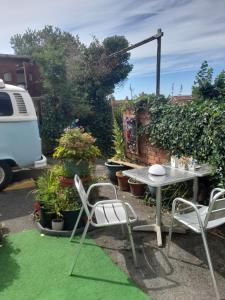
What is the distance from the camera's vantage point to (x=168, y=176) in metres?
3.85

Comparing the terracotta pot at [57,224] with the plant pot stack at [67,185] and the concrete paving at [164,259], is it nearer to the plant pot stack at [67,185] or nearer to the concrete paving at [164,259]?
the plant pot stack at [67,185]

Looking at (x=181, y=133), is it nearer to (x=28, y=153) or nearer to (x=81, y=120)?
(x=28, y=153)

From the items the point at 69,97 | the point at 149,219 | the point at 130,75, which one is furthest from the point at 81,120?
the point at 149,219

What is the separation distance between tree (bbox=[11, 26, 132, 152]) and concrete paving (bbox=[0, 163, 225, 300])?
17.3 feet

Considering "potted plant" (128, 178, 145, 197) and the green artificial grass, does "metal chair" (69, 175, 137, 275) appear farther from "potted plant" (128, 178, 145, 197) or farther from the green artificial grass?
"potted plant" (128, 178, 145, 197)

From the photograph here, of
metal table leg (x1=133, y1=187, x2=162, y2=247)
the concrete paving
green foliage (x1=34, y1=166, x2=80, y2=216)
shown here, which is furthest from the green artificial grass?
metal table leg (x1=133, y1=187, x2=162, y2=247)

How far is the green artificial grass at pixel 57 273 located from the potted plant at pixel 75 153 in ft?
3.33

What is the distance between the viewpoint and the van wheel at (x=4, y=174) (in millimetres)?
5977

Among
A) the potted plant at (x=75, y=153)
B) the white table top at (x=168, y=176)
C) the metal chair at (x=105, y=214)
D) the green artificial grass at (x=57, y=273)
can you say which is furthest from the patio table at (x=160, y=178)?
the green artificial grass at (x=57, y=273)

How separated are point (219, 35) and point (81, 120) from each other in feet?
19.0

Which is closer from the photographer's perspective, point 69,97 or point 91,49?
point 69,97

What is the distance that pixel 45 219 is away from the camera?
4.07m

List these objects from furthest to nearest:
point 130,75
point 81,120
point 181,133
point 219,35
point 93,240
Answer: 1. point 130,75
2. point 81,120
3. point 219,35
4. point 181,133
5. point 93,240

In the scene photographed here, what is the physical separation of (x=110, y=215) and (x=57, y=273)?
2.84ft
